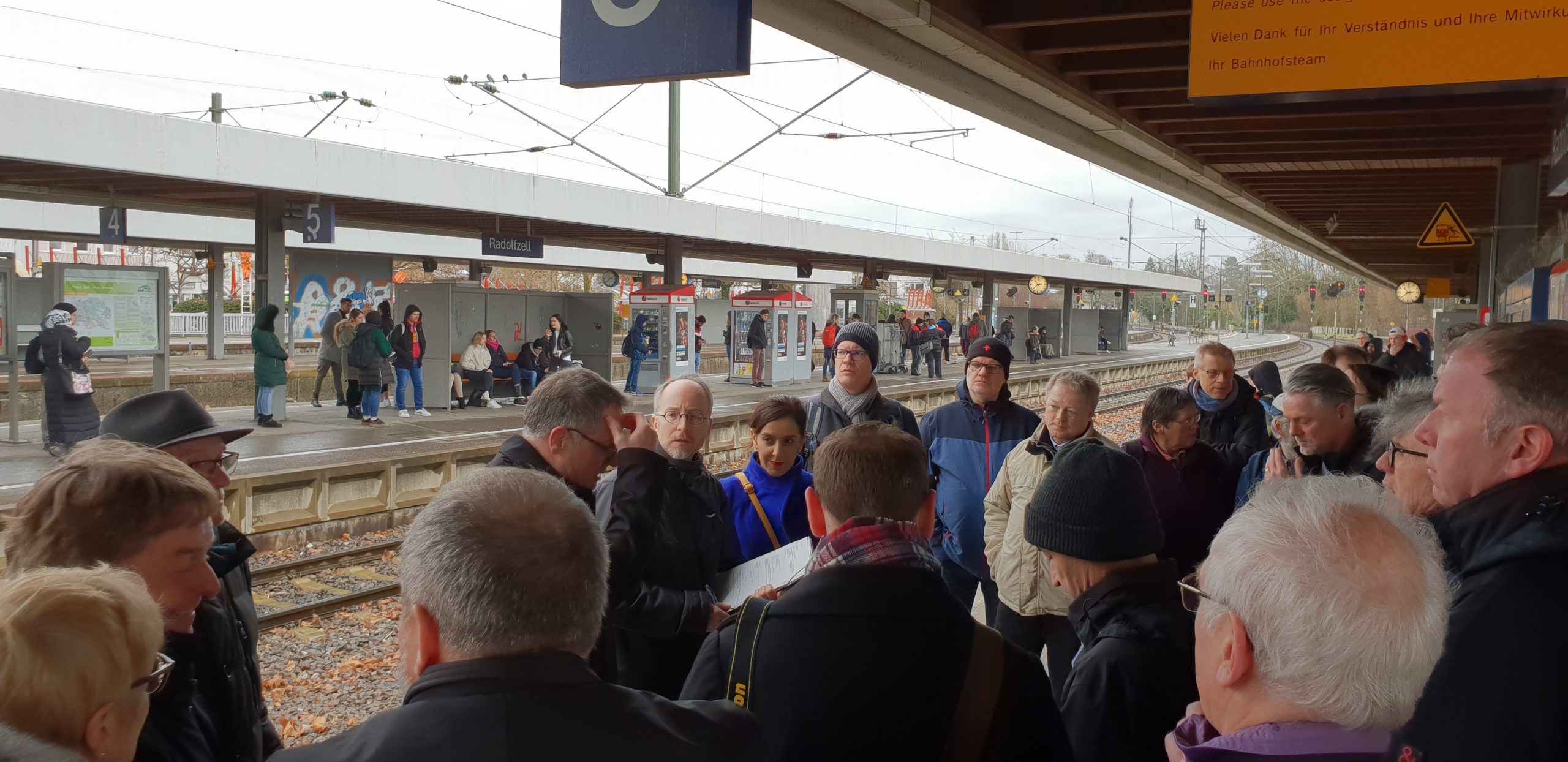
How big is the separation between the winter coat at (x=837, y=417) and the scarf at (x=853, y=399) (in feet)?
0.04

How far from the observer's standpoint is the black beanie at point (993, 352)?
499 cm

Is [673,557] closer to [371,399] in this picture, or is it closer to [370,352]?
[370,352]

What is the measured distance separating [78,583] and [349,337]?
17508mm

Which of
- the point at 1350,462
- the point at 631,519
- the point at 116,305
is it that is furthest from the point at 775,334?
the point at 631,519

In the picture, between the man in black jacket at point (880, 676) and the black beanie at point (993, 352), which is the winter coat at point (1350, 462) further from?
the man in black jacket at point (880, 676)

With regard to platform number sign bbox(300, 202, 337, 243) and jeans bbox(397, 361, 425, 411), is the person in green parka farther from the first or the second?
jeans bbox(397, 361, 425, 411)

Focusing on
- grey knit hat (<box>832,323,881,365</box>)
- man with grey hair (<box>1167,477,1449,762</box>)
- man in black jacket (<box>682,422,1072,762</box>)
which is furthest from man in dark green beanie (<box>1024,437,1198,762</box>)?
grey knit hat (<box>832,323,881,365</box>)

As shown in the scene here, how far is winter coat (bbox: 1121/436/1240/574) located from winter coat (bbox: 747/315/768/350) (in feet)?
72.2

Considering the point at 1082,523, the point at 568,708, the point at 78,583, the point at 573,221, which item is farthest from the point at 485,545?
the point at 573,221

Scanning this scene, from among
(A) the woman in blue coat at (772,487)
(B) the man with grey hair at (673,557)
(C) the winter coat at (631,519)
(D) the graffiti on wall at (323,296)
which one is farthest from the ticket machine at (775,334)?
(C) the winter coat at (631,519)

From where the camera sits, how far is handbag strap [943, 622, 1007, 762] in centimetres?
207

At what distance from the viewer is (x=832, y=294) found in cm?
3108

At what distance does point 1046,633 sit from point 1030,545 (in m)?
0.44

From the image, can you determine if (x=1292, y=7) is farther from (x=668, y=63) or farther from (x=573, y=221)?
(x=573, y=221)
